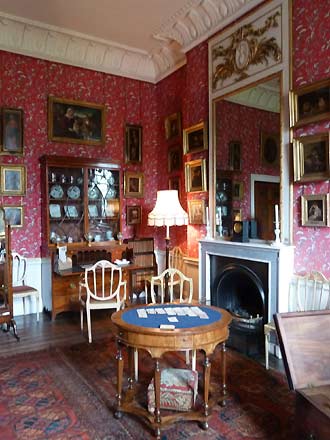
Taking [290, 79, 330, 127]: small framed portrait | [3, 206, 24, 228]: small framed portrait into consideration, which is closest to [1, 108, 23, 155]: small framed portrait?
[3, 206, 24, 228]: small framed portrait

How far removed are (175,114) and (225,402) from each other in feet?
14.4

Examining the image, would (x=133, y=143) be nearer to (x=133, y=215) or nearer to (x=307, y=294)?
(x=133, y=215)

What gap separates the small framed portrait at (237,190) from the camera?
4.26m

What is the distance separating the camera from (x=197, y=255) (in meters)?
5.06

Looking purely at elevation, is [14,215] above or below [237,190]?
below

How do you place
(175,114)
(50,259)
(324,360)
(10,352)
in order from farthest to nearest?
(175,114) → (50,259) → (10,352) → (324,360)

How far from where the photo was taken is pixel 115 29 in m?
5.16

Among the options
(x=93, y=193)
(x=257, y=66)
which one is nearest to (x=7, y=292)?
(x=93, y=193)

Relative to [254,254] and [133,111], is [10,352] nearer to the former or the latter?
[254,254]

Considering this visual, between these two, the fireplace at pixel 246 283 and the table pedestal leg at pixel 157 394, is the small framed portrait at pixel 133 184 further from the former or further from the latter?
the table pedestal leg at pixel 157 394

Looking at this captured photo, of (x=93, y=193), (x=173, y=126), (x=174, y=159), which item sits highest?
(x=173, y=126)

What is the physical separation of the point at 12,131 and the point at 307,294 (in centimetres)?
440

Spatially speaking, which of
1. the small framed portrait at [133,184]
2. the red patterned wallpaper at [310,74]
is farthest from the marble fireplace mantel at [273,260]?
the small framed portrait at [133,184]

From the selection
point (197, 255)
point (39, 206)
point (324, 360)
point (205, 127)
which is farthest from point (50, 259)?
point (324, 360)
